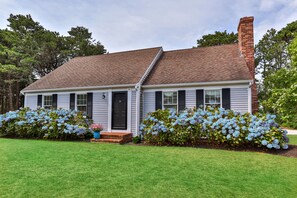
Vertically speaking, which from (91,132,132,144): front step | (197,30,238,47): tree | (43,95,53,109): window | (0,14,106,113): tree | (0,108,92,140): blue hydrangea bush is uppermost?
(197,30,238,47): tree

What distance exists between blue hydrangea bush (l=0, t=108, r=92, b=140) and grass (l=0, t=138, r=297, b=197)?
9.41 feet

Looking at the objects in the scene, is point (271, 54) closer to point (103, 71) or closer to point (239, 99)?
point (239, 99)

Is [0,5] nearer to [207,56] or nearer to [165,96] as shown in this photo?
[165,96]

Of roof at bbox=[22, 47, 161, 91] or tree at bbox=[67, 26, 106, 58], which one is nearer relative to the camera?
roof at bbox=[22, 47, 161, 91]

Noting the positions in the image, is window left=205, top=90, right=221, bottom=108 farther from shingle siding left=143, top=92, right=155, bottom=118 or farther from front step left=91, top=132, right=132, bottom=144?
front step left=91, top=132, right=132, bottom=144

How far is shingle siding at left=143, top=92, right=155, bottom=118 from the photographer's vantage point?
29.8 feet

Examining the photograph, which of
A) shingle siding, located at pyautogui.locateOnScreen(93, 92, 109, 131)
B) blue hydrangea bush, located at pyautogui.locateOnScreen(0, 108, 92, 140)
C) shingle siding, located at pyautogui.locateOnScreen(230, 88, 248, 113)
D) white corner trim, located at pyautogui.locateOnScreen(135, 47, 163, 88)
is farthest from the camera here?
shingle siding, located at pyautogui.locateOnScreen(93, 92, 109, 131)

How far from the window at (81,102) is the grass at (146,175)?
4.77 m

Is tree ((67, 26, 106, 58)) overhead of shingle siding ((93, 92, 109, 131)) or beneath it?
overhead

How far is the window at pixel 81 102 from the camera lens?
396 inches

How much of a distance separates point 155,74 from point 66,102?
528 centimetres

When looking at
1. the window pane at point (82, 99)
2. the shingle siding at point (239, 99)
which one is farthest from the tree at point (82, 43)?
the shingle siding at point (239, 99)

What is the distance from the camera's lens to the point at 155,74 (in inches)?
392

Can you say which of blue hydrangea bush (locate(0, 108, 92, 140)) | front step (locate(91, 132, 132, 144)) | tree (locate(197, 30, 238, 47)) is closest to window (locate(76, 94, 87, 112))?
blue hydrangea bush (locate(0, 108, 92, 140))
